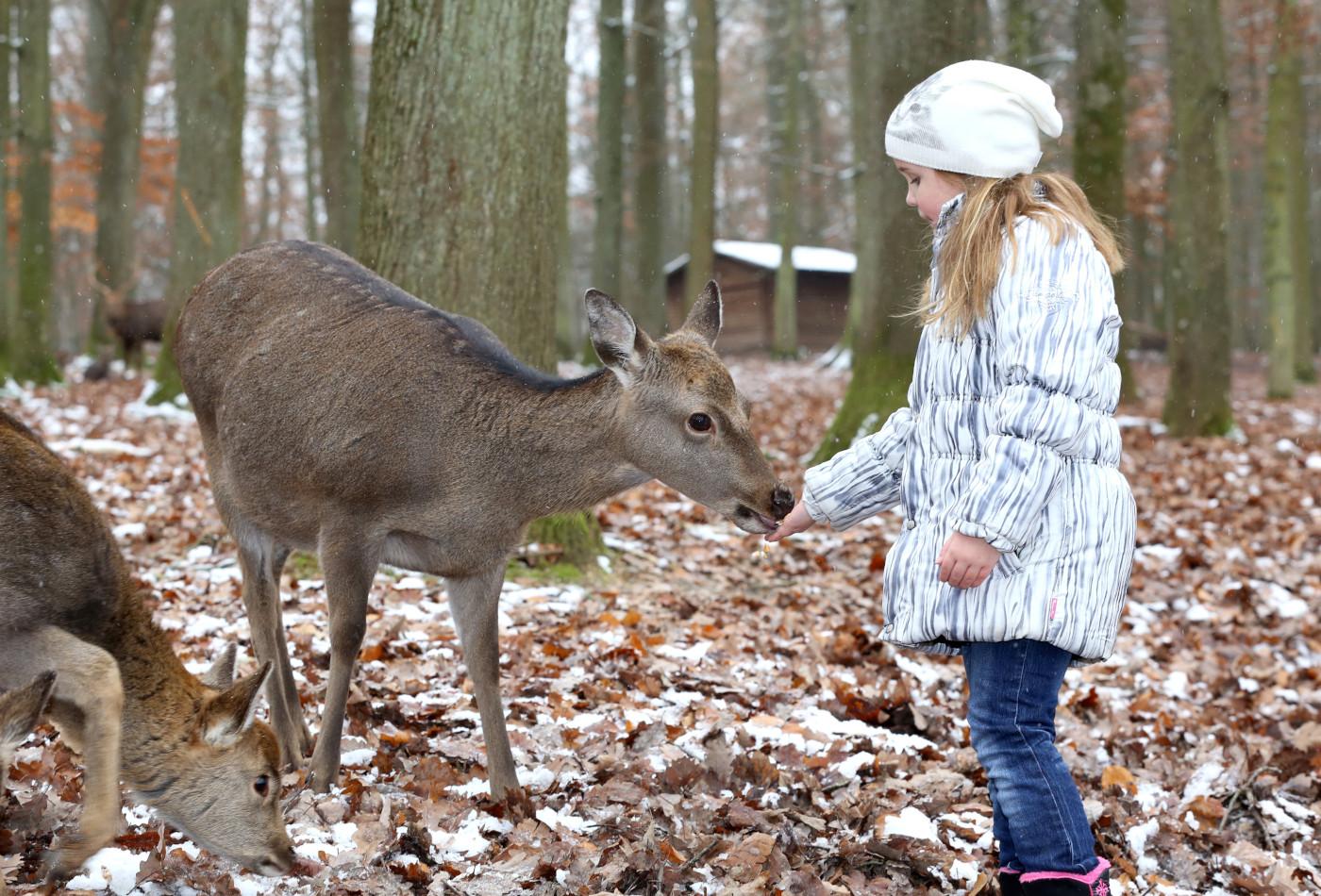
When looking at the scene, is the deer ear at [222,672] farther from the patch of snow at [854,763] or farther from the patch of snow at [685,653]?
the patch of snow at [685,653]

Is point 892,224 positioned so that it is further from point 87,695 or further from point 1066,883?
point 87,695

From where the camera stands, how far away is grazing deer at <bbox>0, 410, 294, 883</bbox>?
3562 mm

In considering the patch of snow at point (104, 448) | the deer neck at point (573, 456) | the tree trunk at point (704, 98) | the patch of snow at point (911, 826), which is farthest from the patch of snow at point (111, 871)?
the tree trunk at point (704, 98)

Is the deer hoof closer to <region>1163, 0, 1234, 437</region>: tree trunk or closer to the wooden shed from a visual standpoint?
<region>1163, 0, 1234, 437</region>: tree trunk

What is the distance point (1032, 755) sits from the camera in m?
3.60

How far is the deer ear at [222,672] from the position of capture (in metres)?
4.12

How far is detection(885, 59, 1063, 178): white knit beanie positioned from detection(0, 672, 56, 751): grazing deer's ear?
2788 millimetres

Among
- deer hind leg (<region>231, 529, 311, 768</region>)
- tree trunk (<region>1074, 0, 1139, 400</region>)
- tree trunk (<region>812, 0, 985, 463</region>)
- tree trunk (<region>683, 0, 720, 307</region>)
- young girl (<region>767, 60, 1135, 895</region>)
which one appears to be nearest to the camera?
young girl (<region>767, 60, 1135, 895</region>)

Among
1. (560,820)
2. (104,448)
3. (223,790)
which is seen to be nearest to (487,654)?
(560,820)

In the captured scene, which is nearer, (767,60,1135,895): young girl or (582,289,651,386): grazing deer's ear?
(767,60,1135,895): young girl

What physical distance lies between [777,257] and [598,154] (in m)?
18.4

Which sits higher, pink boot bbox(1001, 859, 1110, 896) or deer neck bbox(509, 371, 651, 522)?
deer neck bbox(509, 371, 651, 522)

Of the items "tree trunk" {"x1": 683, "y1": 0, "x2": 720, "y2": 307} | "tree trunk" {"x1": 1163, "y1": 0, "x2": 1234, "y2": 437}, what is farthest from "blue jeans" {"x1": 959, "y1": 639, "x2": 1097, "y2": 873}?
"tree trunk" {"x1": 683, "y1": 0, "x2": 720, "y2": 307}

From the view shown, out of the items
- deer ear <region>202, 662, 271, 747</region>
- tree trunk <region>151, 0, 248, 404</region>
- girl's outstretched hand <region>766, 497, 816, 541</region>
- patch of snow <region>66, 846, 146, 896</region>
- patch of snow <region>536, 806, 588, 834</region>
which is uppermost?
tree trunk <region>151, 0, 248, 404</region>
